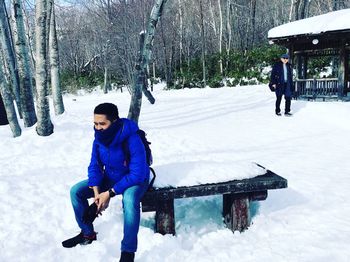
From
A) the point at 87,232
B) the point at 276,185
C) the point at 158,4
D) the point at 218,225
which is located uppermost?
the point at 158,4

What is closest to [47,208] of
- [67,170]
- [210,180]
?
[67,170]

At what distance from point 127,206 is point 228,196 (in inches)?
57.2

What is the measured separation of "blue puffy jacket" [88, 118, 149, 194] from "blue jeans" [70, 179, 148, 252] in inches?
3.3

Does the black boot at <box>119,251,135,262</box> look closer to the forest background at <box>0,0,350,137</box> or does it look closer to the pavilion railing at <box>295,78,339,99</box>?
the forest background at <box>0,0,350,137</box>

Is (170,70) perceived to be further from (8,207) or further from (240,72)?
(8,207)

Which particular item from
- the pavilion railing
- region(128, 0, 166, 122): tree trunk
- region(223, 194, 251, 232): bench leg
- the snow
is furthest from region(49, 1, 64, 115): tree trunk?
region(223, 194, 251, 232): bench leg

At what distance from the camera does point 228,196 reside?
14.0ft

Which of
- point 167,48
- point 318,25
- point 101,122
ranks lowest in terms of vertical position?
point 101,122

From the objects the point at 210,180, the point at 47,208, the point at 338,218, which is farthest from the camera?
the point at 47,208

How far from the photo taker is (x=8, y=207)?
14.8 feet

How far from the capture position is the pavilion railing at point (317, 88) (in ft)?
47.2

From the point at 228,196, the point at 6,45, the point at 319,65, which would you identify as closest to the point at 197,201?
the point at 228,196

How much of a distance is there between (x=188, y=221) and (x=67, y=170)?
2838mm

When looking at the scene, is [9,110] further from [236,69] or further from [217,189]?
[236,69]
